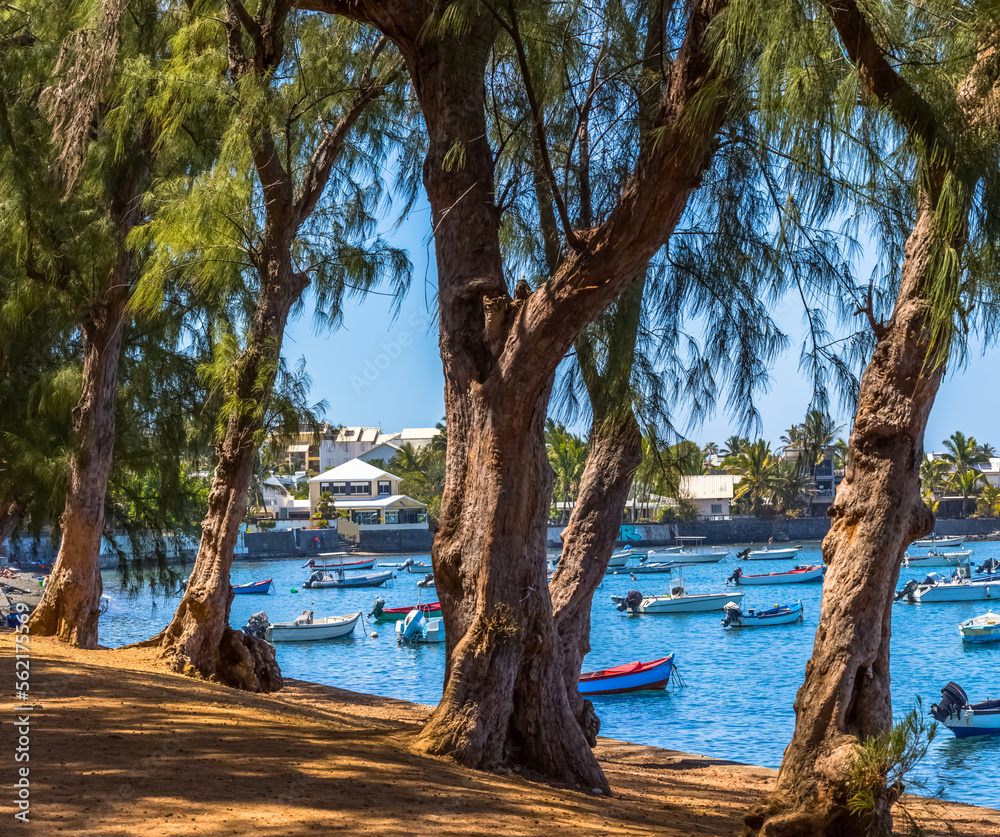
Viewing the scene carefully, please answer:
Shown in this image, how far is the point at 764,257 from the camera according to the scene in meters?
6.50

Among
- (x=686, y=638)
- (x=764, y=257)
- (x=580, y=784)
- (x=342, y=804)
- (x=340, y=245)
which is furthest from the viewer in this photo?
(x=686, y=638)

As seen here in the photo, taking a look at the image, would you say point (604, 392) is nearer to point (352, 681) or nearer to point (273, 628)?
point (352, 681)

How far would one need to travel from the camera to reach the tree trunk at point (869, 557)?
13.2 feet

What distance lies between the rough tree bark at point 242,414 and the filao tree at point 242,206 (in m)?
0.01

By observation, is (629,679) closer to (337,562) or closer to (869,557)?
(869,557)

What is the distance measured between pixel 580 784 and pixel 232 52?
6.06 meters

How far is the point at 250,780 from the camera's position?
12.2 ft

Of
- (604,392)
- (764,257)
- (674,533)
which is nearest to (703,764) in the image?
(604,392)

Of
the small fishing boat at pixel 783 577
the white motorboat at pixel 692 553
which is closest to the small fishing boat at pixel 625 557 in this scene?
the white motorboat at pixel 692 553

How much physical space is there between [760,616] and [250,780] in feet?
100

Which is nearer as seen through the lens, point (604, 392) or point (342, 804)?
point (342, 804)

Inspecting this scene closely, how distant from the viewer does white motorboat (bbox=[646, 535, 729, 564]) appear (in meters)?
56.7

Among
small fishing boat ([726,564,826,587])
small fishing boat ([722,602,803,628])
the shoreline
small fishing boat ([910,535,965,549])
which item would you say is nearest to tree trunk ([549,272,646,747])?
the shoreline

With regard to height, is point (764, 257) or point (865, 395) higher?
point (764, 257)
